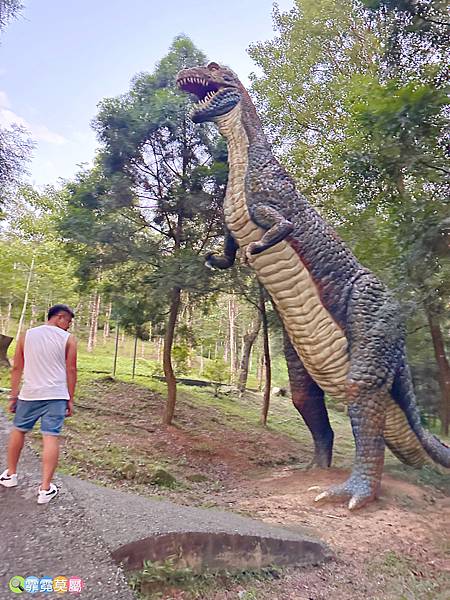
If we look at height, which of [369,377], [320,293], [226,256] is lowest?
[369,377]

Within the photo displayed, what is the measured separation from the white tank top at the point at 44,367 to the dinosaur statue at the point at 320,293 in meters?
2.53

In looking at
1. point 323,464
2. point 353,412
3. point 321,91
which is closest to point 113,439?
point 323,464

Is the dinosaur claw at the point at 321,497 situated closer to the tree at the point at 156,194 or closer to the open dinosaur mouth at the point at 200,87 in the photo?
the tree at the point at 156,194

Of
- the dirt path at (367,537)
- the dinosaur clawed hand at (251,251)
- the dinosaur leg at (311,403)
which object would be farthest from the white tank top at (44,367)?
the dinosaur leg at (311,403)

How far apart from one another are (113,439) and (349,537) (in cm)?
413

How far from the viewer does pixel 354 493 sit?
15.1 feet

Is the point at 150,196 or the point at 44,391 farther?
the point at 150,196

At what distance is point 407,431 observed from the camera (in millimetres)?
5598

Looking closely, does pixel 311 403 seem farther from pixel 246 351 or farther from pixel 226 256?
pixel 246 351

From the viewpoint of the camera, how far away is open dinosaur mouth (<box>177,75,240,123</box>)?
18.5 feet

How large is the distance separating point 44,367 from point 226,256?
349 centimetres

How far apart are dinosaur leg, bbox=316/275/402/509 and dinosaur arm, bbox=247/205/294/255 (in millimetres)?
1021

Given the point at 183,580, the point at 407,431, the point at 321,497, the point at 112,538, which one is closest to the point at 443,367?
the point at 407,431

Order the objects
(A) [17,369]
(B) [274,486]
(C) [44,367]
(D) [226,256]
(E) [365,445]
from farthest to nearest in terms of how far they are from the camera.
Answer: (D) [226,256] < (B) [274,486] < (E) [365,445] < (A) [17,369] < (C) [44,367]
